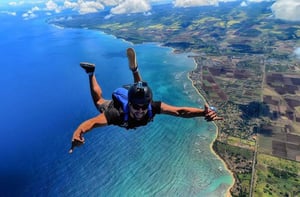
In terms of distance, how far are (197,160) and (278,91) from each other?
107 ft

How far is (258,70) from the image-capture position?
240 ft

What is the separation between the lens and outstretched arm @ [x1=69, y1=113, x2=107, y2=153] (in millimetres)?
3990

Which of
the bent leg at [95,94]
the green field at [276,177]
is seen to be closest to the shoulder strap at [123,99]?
the bent leg at [95,94]

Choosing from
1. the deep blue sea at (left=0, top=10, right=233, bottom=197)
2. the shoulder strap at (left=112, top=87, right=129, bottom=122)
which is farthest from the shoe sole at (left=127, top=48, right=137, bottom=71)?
the deep blue sea at (left=0, top=10, right=233, bottom=197)

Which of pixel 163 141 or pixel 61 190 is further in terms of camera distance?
pixel 163 141

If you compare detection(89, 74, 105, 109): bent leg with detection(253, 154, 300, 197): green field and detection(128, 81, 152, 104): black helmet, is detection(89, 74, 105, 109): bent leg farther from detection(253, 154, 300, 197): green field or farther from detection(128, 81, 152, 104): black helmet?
detection(253, 154, 300, 197): green field

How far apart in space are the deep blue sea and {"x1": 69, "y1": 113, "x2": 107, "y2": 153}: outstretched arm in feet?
91.1

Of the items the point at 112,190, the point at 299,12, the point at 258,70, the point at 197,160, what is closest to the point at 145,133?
the point at 197,160

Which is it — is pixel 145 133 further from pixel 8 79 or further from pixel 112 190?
pixel 8 79

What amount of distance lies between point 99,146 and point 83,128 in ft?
120

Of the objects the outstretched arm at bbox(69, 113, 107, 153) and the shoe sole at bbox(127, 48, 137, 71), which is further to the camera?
the shoe sole at bbox(127, 48, 137, 71)

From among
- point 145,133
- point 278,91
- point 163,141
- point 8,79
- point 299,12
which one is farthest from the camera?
point 299,12

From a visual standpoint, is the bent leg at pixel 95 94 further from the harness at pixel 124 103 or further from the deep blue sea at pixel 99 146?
the deep blue sea at pixel 99 146

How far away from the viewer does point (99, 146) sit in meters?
40.1
